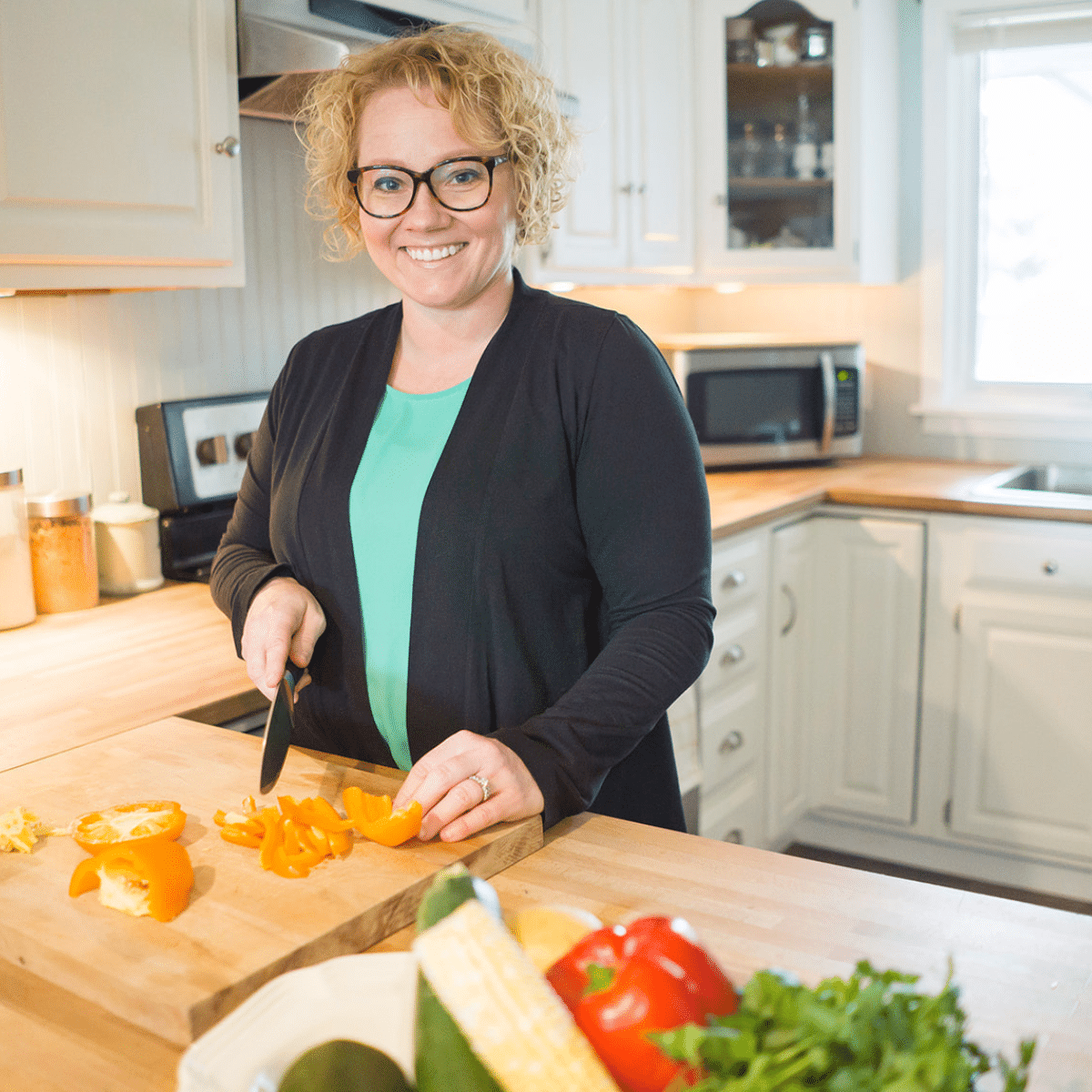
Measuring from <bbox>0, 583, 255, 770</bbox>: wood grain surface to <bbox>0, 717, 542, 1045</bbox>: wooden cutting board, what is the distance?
9.0 inches

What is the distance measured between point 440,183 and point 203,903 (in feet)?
2.31

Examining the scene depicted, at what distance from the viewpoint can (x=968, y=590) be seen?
2.58 m

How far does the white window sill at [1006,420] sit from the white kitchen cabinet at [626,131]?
85 centimetres

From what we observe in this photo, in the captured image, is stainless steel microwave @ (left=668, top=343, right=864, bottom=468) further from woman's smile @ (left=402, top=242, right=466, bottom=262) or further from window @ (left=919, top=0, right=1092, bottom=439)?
woman's smile @ (left=402, top=242, right=466, bottom=262)

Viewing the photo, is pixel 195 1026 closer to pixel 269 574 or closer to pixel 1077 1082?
pixel 1077 1082

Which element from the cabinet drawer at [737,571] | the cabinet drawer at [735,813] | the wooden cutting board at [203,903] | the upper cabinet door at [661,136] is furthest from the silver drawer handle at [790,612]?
the wooden cutting board at [203,903]

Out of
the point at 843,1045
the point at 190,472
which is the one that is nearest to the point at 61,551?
the point at 190,472

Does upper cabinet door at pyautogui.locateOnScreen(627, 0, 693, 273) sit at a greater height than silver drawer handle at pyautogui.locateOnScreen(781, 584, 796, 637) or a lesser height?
greater

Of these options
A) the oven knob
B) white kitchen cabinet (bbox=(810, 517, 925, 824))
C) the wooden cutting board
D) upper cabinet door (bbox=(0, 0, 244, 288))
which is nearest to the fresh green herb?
the wooden cutting board

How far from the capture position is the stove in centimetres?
196

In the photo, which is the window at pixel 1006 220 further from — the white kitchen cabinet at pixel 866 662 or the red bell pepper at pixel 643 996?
the red bell pepper at pixel 643 996

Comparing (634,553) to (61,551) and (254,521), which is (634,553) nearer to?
(254,521)

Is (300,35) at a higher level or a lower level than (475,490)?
higher

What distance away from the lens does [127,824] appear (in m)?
0.89
